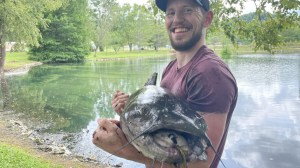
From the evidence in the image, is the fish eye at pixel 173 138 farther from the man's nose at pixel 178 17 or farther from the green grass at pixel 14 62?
the green grass at pixel 14 62

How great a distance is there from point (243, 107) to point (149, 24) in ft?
251

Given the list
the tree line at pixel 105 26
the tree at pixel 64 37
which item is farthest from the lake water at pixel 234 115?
the tree at pixel 64 37

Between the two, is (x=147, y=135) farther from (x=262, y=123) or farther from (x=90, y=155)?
(x=262, y=123)

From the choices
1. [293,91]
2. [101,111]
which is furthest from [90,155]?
[293,91]

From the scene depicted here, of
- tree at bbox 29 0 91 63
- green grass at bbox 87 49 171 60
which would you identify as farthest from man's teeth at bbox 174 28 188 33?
green grass at bbox 87 49 171 60

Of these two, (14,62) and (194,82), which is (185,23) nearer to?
(194,82)

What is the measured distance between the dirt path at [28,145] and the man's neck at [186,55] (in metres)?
7.86

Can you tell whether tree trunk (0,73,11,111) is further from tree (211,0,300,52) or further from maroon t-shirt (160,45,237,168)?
maroon t-shirt (160,45,237,168)

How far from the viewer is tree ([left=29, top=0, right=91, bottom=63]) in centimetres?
5234

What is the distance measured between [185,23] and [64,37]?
5511 cm

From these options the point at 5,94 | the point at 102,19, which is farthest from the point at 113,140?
the point at 102,19

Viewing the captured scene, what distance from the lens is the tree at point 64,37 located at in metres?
52.3

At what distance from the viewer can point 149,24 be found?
91625 mm

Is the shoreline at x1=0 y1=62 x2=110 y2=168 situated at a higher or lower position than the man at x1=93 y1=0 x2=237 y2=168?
lower
